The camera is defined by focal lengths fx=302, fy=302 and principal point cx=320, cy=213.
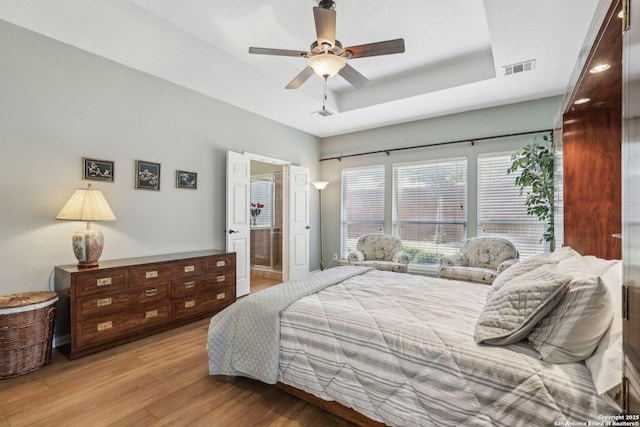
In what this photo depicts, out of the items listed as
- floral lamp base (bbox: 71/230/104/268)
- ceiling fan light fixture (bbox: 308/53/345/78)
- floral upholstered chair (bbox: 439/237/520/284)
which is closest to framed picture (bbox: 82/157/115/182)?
floral lamp base (bbox: 71/230/104/268)

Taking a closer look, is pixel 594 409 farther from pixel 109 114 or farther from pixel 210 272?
pixel 109 114

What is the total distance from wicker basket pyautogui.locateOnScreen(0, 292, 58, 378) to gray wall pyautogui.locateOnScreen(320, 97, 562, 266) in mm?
4286

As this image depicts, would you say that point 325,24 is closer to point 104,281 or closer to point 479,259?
point 104,281

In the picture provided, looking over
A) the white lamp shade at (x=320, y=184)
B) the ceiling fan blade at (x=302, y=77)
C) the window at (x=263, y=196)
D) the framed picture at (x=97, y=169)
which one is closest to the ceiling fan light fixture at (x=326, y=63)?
the ceiling fan blade at (x=302, y=77)

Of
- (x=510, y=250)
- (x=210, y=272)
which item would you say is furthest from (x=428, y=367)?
(x=510, y=250)

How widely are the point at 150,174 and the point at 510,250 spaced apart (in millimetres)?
4543

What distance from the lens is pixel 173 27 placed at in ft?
8.91

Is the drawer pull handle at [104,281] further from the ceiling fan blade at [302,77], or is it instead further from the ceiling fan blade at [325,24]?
the ceiling fan blade at [325,24]

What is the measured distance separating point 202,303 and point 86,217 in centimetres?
147

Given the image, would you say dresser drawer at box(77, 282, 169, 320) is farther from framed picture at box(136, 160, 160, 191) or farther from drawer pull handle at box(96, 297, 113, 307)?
framed picture at box(136, 160, 160, 191)

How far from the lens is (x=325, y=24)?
2094 mm

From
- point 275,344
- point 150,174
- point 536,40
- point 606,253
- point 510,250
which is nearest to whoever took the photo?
point 275,344

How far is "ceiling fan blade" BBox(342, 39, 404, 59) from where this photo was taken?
227cm

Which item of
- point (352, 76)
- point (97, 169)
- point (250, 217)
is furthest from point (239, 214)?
point (352, 76)
